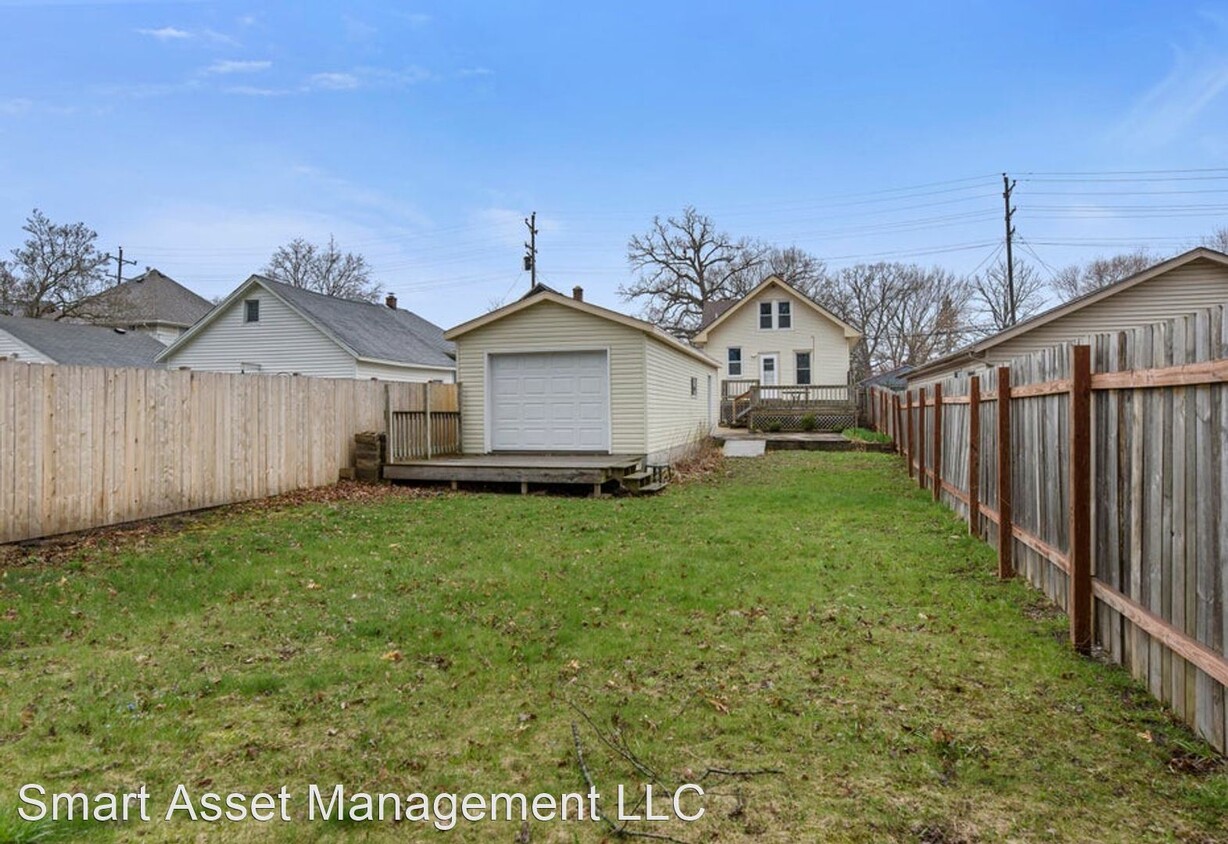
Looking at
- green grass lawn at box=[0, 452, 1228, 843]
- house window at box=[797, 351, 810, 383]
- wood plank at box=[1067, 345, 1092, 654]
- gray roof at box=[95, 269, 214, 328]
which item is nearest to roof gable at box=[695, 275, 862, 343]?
house window at box=[797, 351, 810, 383]

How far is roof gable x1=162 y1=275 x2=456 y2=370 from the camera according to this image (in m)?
20.5

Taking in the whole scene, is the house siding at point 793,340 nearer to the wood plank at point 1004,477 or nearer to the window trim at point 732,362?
the window trim at point 732,362

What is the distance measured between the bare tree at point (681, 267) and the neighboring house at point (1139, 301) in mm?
25590

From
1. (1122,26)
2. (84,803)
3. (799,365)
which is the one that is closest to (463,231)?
(799,365)

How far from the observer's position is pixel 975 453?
6492 millimetres

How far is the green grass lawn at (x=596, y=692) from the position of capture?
2.34 m

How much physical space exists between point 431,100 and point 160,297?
2536cm

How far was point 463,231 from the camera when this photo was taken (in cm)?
4097

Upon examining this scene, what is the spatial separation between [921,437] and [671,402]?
5545 millimetres

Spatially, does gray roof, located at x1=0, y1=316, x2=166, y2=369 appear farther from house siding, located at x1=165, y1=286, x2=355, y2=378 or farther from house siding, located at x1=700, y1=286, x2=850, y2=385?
house siding, located at x1=700, y1=286, x2=850, y2=385

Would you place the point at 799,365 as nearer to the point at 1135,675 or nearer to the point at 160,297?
the point at 1135,675

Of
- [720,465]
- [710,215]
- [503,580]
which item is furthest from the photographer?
[710,215]

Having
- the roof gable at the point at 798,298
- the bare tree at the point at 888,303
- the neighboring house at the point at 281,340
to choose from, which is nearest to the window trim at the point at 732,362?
the roof gable at the point at 798,298

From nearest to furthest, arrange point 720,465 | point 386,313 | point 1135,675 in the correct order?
point 1135,675 < point 720,465 < point 386,313
